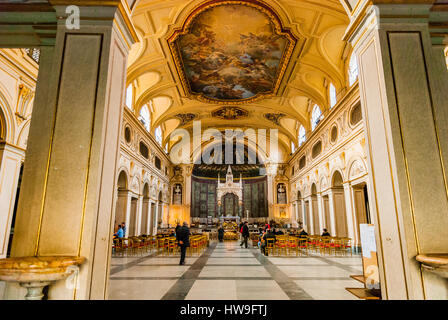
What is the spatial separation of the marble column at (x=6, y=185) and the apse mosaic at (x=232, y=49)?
6.79 m

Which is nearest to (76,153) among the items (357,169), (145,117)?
(357,169)

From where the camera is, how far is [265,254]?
32.9 ft

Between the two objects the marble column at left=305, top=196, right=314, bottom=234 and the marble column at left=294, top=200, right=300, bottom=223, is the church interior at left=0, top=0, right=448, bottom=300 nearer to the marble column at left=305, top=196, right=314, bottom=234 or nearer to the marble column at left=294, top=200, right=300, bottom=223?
the marble column at left=305, top=196, right=314, bottom=234

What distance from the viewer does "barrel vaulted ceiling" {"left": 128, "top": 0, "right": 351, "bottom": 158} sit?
927cm

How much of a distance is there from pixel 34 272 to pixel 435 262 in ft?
12.2

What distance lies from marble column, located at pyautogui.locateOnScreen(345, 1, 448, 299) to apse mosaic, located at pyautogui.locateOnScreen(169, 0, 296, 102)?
6.72 m

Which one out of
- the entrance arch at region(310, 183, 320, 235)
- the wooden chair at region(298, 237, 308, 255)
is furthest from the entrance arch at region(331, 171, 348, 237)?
the entrance arch at region(310, 183, 320, 235)

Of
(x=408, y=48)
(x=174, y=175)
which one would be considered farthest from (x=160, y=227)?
(x=408, y=48)

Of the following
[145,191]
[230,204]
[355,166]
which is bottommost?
[230,204]

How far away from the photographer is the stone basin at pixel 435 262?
2.51 metres

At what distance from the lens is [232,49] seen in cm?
1189

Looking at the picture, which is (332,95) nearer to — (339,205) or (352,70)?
(352,70)

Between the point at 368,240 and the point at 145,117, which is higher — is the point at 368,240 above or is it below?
below

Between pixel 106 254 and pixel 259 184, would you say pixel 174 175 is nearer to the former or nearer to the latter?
pixel 259 184
